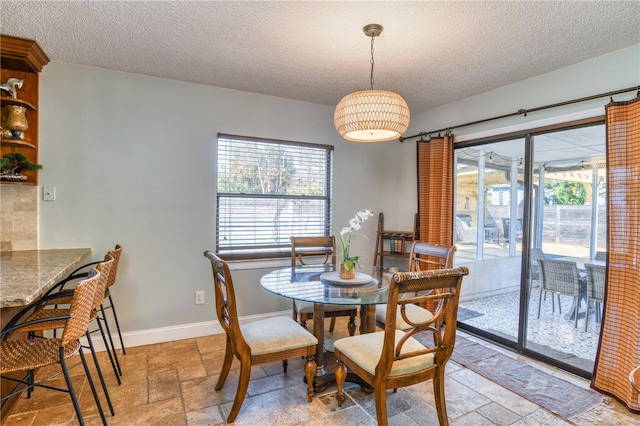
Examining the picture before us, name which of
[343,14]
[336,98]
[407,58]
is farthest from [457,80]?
[343,14]

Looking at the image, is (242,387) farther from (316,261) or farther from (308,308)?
(316,261)

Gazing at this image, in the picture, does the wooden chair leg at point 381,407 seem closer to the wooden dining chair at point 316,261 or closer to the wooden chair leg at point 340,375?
the wooden chair leg at point 340,375

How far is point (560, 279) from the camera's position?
2836 mm

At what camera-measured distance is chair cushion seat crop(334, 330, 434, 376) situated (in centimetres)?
172

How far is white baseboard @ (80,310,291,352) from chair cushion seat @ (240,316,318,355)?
1.28 metres

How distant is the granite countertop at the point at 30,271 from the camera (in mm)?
1472

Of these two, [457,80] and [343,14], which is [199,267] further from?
[457,80]

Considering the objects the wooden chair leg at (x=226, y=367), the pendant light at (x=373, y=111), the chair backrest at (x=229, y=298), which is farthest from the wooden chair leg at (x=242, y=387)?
the pendant light at (x=373, y=111)

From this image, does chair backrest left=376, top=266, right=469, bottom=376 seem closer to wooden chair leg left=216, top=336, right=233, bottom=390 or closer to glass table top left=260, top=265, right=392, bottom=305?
glass table top left=260, top=265, right=392, bottom=305

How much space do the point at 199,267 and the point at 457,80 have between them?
2916 mm

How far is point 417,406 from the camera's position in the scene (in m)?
2.14

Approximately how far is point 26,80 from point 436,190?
3762 mm

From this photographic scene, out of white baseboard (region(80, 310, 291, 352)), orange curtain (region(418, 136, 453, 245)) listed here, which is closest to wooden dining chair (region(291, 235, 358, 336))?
white baseboard (region(80, 310, 291, 352))

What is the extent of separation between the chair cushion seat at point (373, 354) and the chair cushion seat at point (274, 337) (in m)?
0.23
